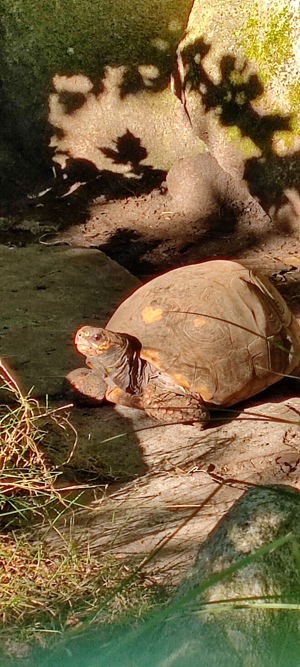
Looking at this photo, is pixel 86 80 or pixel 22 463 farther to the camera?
pixel 86 80

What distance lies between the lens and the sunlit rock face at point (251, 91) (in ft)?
23.0

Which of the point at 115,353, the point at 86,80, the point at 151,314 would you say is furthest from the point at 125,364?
the point at 86,80

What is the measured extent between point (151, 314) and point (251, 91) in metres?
2.88

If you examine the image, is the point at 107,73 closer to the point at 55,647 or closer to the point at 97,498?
the point at 97,498

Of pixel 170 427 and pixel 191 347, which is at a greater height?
pixel 191 347

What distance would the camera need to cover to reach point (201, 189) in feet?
25.4

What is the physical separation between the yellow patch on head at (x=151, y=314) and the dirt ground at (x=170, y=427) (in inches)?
21.5

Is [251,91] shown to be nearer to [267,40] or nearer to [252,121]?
[252,121]

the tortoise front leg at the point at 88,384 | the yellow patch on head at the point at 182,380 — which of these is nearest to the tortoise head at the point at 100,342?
the tortoise front leg at the point at 88,384

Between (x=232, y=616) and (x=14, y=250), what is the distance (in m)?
5.09

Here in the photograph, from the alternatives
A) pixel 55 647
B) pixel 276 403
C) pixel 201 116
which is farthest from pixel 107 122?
pixel 55 647

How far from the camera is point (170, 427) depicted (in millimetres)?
4785

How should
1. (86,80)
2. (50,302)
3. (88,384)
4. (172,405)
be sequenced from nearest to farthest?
(172,405) → (88,384) → (50,302) → (86,80)

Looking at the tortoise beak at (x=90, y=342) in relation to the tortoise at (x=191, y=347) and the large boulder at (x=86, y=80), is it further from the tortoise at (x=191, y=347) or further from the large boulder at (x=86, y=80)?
the large boulder at (x=86, y=80)
